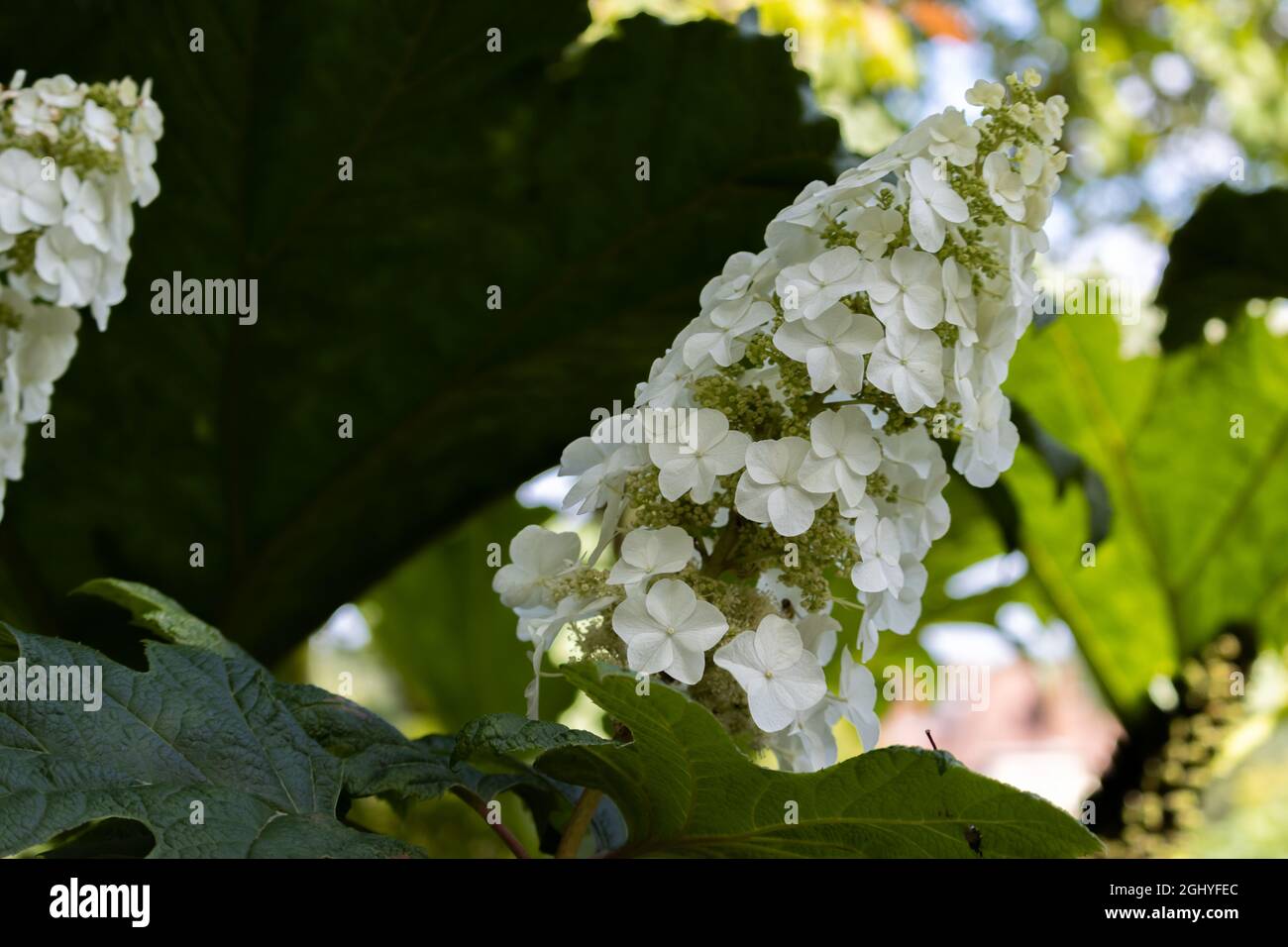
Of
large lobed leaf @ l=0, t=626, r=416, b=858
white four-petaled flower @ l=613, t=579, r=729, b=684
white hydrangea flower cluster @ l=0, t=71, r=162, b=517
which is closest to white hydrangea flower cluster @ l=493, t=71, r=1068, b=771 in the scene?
white four-petaled flower @ l=613, t=579, r=729, b=684

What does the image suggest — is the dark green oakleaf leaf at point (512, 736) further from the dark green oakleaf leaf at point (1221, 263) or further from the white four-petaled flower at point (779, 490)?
the dark green oakleaf leaf at point (1221, 263)

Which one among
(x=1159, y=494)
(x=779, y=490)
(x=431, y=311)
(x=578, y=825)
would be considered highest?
(x=431, y=311)

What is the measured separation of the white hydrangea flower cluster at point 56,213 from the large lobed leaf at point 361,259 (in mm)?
387

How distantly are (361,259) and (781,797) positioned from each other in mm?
776

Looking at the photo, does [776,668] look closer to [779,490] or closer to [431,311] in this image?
[779,490]

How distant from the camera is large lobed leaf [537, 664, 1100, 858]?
508mm

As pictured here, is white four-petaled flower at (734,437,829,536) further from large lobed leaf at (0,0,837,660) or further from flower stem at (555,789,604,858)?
large lobed leaf at (0,0,837,660)

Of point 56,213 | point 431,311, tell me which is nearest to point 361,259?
point 431,311

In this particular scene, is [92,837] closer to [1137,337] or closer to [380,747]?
[380,747]

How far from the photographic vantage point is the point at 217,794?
1.61 feet

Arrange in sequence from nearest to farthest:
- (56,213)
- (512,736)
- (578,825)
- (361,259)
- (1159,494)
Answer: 1. (512,736)
2. (578,825)
3. (56,213)
4. (361,259)
5. (1159,494)

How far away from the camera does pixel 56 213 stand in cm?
71

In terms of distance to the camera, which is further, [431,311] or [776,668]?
[431,311]
